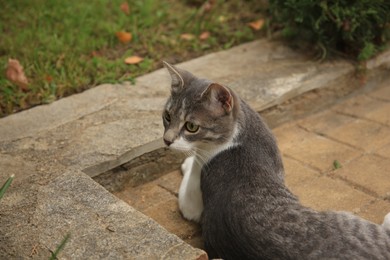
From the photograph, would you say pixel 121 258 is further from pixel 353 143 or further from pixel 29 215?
pixel 353 143

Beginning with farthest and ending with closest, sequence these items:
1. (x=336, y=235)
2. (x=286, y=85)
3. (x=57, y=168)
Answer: (x=286, y=85) < (x=57, y=168) < (x=336, y=235)

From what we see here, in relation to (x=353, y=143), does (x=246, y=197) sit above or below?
above

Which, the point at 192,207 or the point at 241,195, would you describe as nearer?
the point at 241,195

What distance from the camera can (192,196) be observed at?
3.27 meters

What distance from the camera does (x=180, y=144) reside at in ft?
9.89

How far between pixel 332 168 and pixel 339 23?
1.35 metres

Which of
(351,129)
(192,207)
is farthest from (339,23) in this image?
(192,207)

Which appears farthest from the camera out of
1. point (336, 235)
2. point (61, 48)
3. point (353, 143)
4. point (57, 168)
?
point (61, 48)

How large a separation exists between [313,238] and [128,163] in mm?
1509

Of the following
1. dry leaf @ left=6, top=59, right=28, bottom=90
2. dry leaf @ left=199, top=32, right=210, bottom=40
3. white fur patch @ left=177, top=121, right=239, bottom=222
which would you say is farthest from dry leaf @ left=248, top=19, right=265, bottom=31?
white fur patch @ left=177, top=121, right=239, bottom=222

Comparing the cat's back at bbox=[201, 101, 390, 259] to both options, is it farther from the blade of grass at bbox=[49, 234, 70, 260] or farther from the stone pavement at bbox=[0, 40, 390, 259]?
the blade of grass at bbox=[49, 234, 70, 260]

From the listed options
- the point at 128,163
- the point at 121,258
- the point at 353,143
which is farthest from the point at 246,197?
the point at 353,143

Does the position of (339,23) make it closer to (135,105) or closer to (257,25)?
(257,25)

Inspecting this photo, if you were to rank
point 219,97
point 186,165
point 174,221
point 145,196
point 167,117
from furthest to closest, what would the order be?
point 186,165
point 145,196
point 174,221
point 167,117
point 219,97
